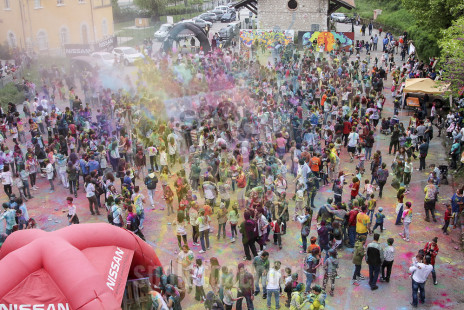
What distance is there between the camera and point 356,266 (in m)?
11.9

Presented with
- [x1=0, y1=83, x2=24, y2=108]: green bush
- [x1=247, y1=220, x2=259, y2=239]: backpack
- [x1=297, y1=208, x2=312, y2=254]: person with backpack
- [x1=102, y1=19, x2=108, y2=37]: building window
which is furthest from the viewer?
[x1=102, y1=19, x2=108, y2=37]: building window

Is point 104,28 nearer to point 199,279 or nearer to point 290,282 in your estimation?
point 199,279

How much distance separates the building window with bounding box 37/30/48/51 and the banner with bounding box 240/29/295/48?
53.4ft

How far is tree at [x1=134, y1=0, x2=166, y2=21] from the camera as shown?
193ft

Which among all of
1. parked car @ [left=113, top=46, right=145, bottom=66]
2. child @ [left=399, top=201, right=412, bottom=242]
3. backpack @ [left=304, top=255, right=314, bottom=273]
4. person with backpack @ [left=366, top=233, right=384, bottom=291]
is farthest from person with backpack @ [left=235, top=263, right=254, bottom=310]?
parked car @ [left=113, top=46, right=145, bottom=66]

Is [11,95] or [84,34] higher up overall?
[84,34]

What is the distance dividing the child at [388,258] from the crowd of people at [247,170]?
0.03 meters

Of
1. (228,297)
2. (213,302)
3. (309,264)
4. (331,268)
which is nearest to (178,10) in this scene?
(309,264)

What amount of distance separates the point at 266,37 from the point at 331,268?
27.4m

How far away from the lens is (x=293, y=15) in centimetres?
3916

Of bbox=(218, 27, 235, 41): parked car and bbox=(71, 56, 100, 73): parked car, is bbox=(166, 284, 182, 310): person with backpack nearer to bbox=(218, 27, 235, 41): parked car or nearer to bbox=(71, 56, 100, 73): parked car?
bbox=(71, 56, 100, 73): parked car

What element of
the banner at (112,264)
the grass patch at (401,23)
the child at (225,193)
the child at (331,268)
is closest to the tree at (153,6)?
the grass patch at (401,23)

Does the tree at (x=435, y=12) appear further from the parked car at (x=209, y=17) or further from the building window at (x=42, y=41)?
the building window at (x=42, y=41)

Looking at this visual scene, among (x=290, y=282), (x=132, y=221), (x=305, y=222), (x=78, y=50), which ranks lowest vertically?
(x=290, y=282)
